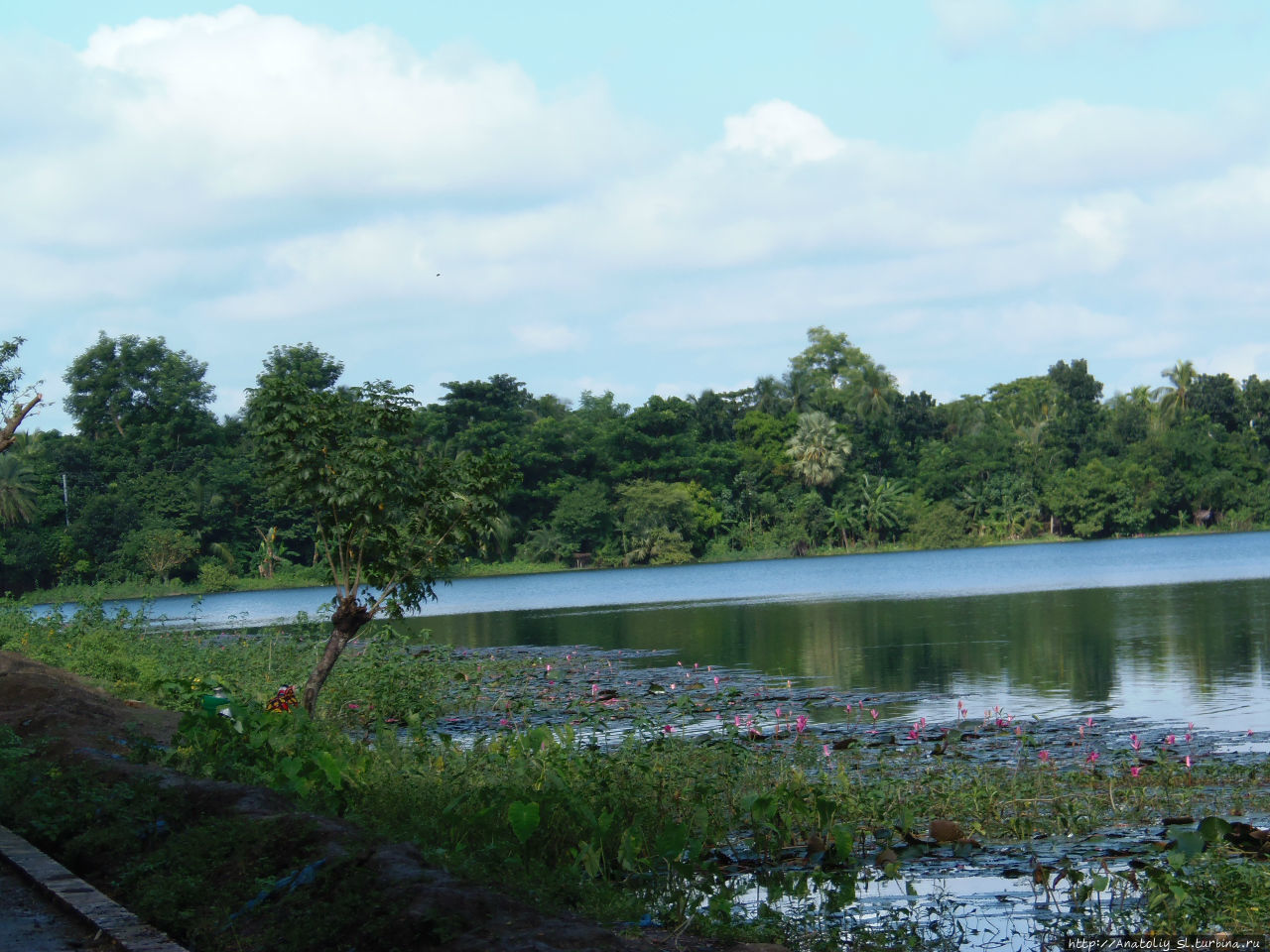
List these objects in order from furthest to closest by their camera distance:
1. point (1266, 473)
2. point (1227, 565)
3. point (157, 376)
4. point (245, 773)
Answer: point (1266, 473)
point (157, 376)
point (1227, 565)
point (245, 773)

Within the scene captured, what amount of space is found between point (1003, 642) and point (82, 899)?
22.0m

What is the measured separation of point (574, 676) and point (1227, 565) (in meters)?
38.9

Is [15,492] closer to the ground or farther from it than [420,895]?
farther from it

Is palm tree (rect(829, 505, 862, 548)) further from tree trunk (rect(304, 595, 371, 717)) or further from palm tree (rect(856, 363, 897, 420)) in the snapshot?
tree trunk (rect(304, 595, 371, 717))

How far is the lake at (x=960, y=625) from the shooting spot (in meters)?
17.9

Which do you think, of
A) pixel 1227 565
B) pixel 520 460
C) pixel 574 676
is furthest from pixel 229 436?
pixel 574 676

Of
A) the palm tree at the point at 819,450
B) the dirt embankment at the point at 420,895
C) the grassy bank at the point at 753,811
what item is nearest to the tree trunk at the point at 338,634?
the grassy bank at the point at 753,811

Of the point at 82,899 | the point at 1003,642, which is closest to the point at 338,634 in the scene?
the point at 82,899

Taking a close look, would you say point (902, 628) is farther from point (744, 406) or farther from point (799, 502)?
point (744, 406)

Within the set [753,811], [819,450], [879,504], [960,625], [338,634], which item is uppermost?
[819,450]

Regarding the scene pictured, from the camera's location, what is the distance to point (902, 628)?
29.7 meters

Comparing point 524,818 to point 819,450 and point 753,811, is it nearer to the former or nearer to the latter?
point 753,811

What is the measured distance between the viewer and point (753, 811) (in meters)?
8.33

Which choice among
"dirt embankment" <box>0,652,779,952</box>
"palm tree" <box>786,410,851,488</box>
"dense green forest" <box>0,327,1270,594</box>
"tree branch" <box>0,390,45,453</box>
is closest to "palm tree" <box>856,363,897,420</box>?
"dense green forest" <box>0,327,1270,594</box>
